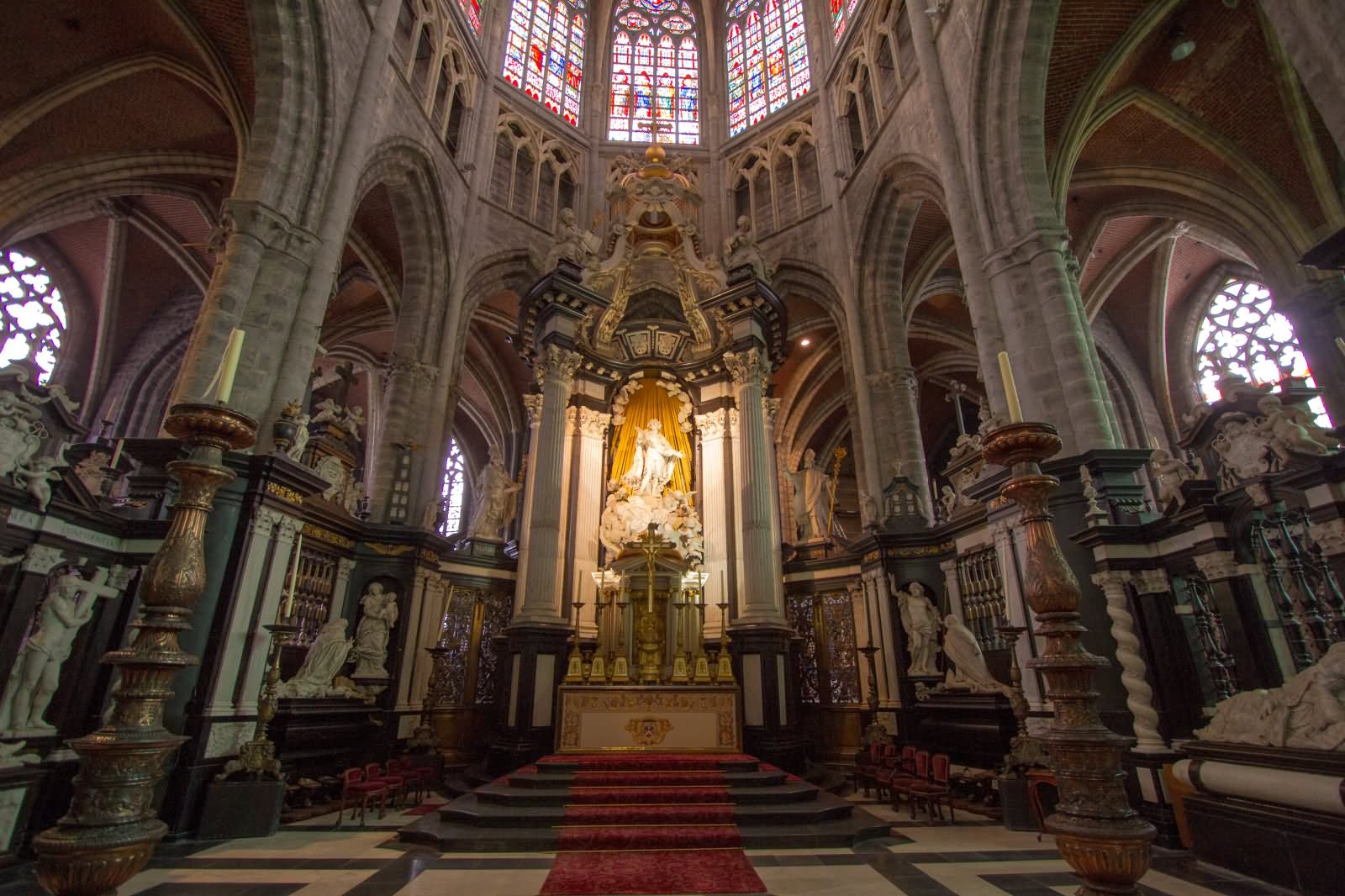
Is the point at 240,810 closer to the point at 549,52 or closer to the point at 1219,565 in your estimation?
the point at 1219,565

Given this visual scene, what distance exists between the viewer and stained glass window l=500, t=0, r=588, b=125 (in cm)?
1848

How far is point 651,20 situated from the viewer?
2161 centimetres

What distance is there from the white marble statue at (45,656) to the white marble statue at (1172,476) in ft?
31.8

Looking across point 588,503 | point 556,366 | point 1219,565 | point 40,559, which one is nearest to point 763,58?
point 556,366

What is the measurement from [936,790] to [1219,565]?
3413 millimetres

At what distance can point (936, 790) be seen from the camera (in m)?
6.59

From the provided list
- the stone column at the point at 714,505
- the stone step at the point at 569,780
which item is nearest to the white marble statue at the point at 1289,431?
the stone step at the point at 569,780

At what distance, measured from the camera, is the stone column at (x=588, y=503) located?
432 inches

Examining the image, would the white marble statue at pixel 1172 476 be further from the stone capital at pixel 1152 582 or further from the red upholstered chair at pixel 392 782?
the red upholstered chair at pixel 392 782

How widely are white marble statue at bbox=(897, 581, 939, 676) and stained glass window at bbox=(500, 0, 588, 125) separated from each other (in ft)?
55.1

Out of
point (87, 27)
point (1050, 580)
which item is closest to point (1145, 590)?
point (1050, 580)

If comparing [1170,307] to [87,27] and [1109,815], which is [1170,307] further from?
[87,27]

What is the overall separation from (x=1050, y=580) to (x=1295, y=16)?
5908 millimetres

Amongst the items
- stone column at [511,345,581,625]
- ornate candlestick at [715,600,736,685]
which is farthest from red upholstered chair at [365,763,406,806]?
ornate candlestick at [715,600,736,685]
